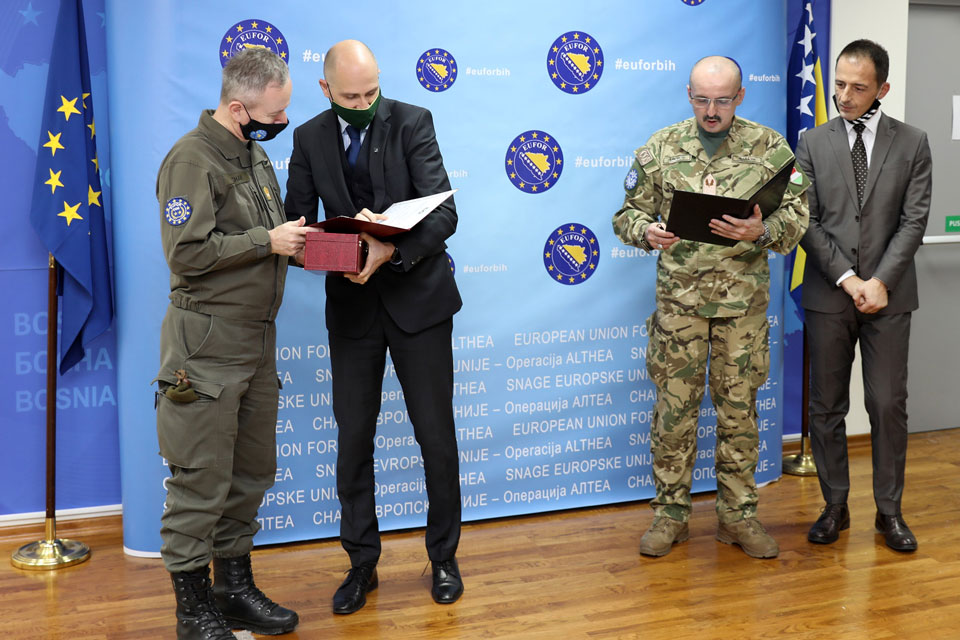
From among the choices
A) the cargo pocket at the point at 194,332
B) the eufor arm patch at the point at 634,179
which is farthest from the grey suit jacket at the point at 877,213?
the cargo pocket at the point at 194,332

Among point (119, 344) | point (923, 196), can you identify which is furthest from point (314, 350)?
point (923, 196)

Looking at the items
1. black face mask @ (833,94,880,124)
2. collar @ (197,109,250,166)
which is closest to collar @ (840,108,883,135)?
black face mask @ (833,94,880,124)

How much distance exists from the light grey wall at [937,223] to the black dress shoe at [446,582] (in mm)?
3019

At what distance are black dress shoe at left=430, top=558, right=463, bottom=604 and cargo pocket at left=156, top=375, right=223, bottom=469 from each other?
862mm

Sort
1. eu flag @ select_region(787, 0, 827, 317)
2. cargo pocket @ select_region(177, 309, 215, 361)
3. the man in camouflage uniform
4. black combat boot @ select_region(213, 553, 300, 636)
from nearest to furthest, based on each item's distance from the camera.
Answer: cargo pocket @ select_region(177, 309, 215, 361), black combat boot @ select_region(213, 553, 300, 636), the man in camouflage uniform, eu flag @ select_region(787, 0, 827, 317)

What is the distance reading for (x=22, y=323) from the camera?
3.48 meters

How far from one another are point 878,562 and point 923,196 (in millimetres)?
1311

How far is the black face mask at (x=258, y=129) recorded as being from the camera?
8.41ft

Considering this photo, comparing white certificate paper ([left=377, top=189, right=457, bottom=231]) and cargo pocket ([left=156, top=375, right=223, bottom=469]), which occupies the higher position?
white certificate paper ([left=377, top=189, right=457, bottom=231])

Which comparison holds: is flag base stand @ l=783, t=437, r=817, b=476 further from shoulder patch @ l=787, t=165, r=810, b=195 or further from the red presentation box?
the red presentation box

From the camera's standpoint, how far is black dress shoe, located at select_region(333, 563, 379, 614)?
113 inches

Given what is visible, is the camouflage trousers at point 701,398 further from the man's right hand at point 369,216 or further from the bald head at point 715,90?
the man's right hand at point 369,216

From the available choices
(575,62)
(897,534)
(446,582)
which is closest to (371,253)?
(446,582)

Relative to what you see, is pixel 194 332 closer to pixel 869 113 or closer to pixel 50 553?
pixel 50 553
